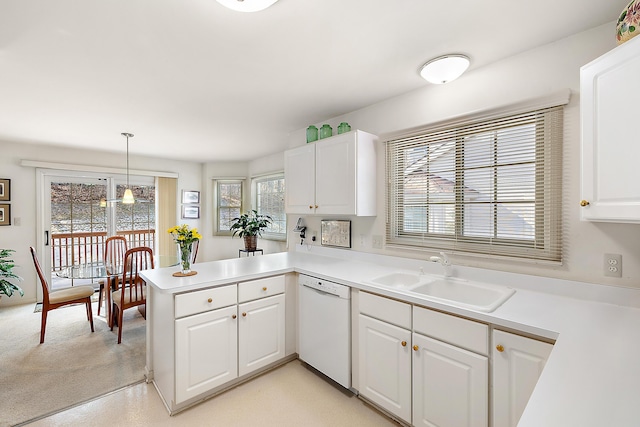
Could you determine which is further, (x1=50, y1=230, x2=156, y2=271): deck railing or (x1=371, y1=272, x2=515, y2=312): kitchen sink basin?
(x1=50, y1=230, x2=156, y2=271): deck railing

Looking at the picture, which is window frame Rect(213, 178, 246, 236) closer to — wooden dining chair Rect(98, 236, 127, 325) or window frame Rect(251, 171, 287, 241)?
window frame Rect(251, 171, 287, 241)

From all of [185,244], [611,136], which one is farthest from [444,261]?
[185,244]

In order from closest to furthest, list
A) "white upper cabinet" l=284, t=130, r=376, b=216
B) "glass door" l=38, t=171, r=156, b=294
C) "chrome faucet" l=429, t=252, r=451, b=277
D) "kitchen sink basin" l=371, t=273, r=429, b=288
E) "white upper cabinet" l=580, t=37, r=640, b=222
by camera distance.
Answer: "white upper cabinet" l=580, t=37, r=640, b=222 → "chrome faucet" l=429, t=252, r=451, b=277 → "kitchen sink basin" l=371, t=273, r=429, b=288 → "white upper cabinet" l=284, t=130, r=376, b=216 → "glass door" l=38, t=171, r=156, b=294

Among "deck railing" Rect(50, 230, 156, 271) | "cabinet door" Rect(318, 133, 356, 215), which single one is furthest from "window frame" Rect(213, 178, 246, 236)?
"cabinet door" Rect(318, 133, 356, 215)

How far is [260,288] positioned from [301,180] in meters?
1.17

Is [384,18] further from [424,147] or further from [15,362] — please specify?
[15,362]

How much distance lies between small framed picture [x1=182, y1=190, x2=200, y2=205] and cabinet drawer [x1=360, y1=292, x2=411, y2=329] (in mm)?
4740

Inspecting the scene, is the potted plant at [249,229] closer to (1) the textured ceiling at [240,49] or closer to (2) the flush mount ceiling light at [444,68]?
(1) the textured ceiling at [240,49]

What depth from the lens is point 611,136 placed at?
47.8 inches

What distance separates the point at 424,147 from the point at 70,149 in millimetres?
5086

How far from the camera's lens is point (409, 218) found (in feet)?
8.05

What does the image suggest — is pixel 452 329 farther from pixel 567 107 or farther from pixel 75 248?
pixel 75 248

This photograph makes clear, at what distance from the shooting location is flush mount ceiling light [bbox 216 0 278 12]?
129cm

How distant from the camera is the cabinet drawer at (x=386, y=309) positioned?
1733 mm
